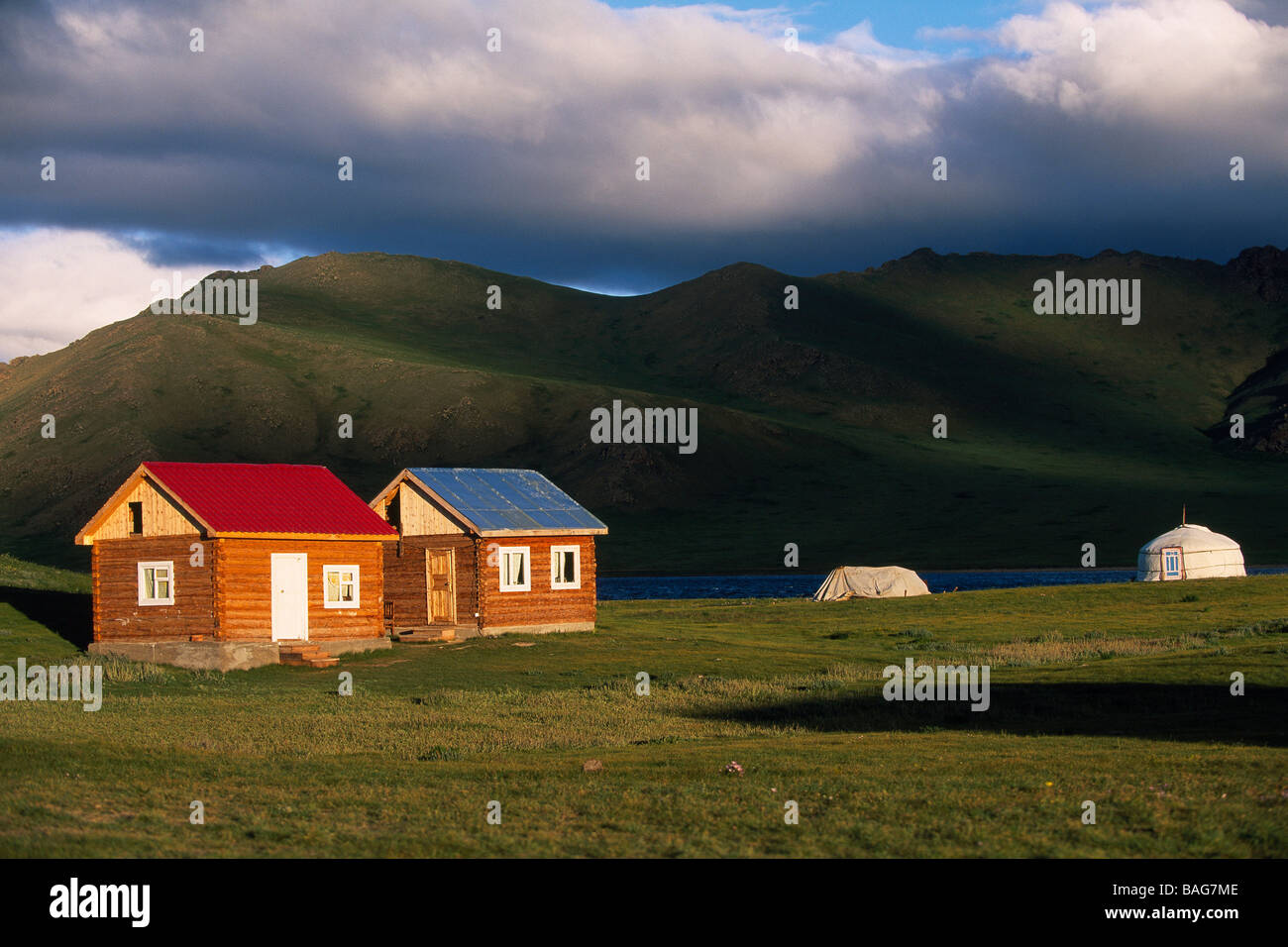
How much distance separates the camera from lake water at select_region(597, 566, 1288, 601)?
126m

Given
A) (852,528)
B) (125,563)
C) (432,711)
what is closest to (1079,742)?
(432,711)

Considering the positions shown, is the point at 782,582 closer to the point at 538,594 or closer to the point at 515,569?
the point at 538,594

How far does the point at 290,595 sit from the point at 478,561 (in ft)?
24.7

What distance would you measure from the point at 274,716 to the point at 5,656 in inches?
693

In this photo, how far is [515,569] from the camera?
54750 millimetres

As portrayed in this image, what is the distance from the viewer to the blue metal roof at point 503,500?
178 feet

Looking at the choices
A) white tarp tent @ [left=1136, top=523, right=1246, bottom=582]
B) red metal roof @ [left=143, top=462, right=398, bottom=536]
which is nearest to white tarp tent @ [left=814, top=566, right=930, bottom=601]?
white tarp tent @ [left=1136, top=523, right=1246, bottom=582]

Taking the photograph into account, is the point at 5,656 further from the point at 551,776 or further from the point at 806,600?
the point at 806,600

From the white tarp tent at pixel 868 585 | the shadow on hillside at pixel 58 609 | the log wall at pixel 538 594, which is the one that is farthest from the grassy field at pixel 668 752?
the white tarp tent at pixel 868 585

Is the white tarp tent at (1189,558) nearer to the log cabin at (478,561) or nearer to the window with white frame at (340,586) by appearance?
the log cabin at (478,561)

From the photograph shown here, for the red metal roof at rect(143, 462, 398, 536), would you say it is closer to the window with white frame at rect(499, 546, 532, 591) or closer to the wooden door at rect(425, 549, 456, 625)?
the wooden door at rect(425, 549, 456, 625)

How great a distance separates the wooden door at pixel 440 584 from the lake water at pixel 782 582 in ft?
207

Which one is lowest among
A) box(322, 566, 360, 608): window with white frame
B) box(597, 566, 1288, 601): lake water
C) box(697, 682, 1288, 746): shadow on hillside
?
box(597, 566, 1288, 601): lake water

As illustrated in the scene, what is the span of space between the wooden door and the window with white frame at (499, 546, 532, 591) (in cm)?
191
